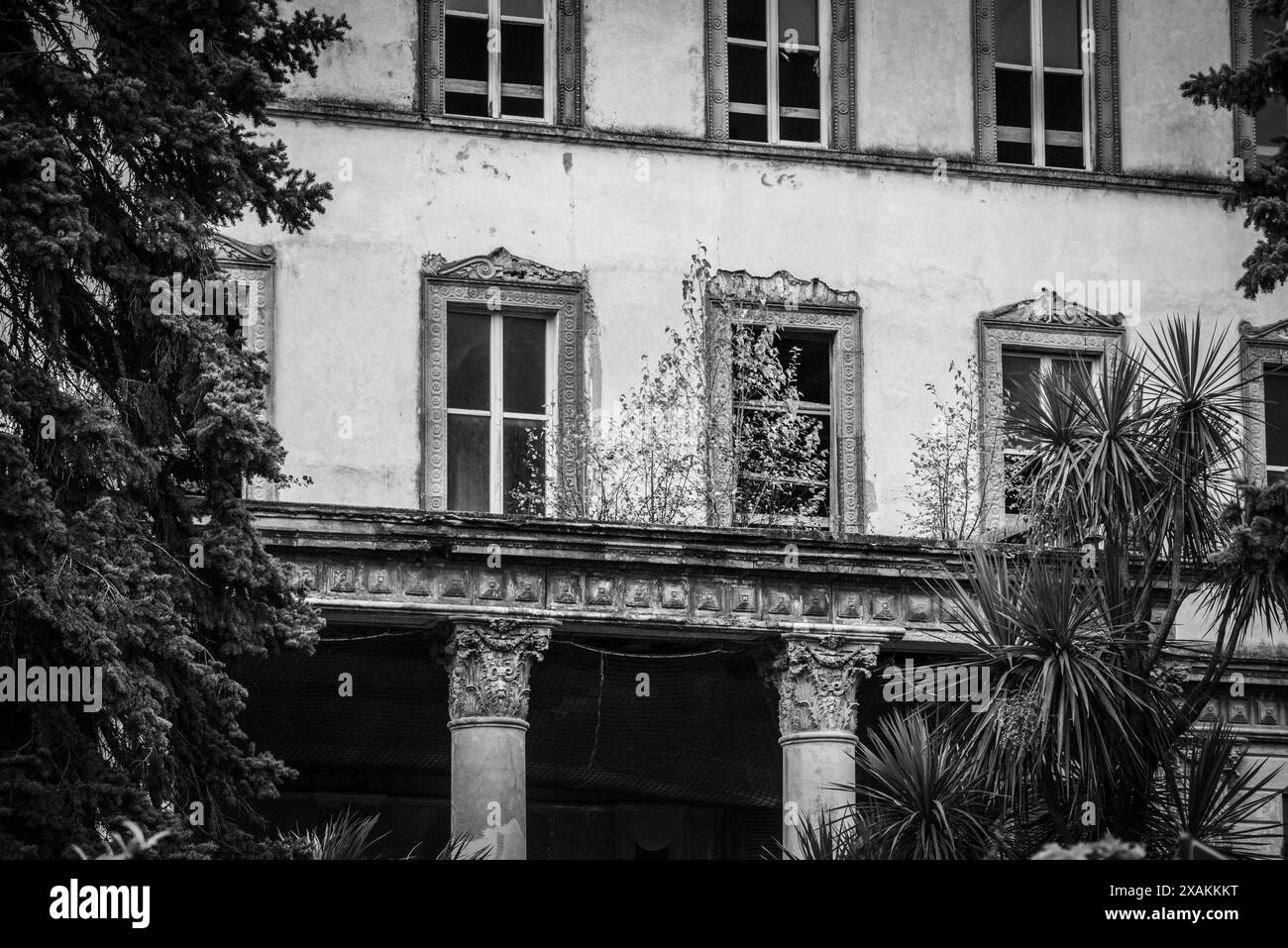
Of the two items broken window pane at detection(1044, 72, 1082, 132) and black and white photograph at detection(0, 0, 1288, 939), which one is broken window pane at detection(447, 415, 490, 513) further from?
broken window pane at detection(1044, 72, 1082, 132)

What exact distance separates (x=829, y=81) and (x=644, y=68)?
6.93 ft

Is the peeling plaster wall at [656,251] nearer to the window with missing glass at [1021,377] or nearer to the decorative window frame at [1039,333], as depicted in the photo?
the decorative window frame at [1039,333]

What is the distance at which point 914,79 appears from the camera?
94.0 ft

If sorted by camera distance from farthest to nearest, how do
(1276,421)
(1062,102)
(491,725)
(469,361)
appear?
(1062,102), (1276,421), (469,361), (491,725)

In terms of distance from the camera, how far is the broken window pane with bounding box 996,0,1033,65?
29109mm

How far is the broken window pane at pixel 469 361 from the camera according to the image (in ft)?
88.1

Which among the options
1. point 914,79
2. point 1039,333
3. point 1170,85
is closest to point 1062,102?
point 1170,85

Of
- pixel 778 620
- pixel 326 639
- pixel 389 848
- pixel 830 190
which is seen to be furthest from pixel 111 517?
pixel 830 190

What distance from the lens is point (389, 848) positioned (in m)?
26.7

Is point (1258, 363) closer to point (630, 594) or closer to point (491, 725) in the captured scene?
point (630, 594)

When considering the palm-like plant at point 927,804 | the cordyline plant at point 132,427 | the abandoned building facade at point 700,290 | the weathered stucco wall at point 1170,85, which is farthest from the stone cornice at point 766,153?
the palm-like plant at point 927,804

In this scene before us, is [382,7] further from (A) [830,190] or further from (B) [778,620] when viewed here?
(B) [778,620]

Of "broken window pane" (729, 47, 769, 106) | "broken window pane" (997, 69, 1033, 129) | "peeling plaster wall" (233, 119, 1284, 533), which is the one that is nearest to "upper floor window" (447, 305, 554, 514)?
"peeling plaster wall" (233, 119, 1284, 533)

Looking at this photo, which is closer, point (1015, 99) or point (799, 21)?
point (799, 21)
